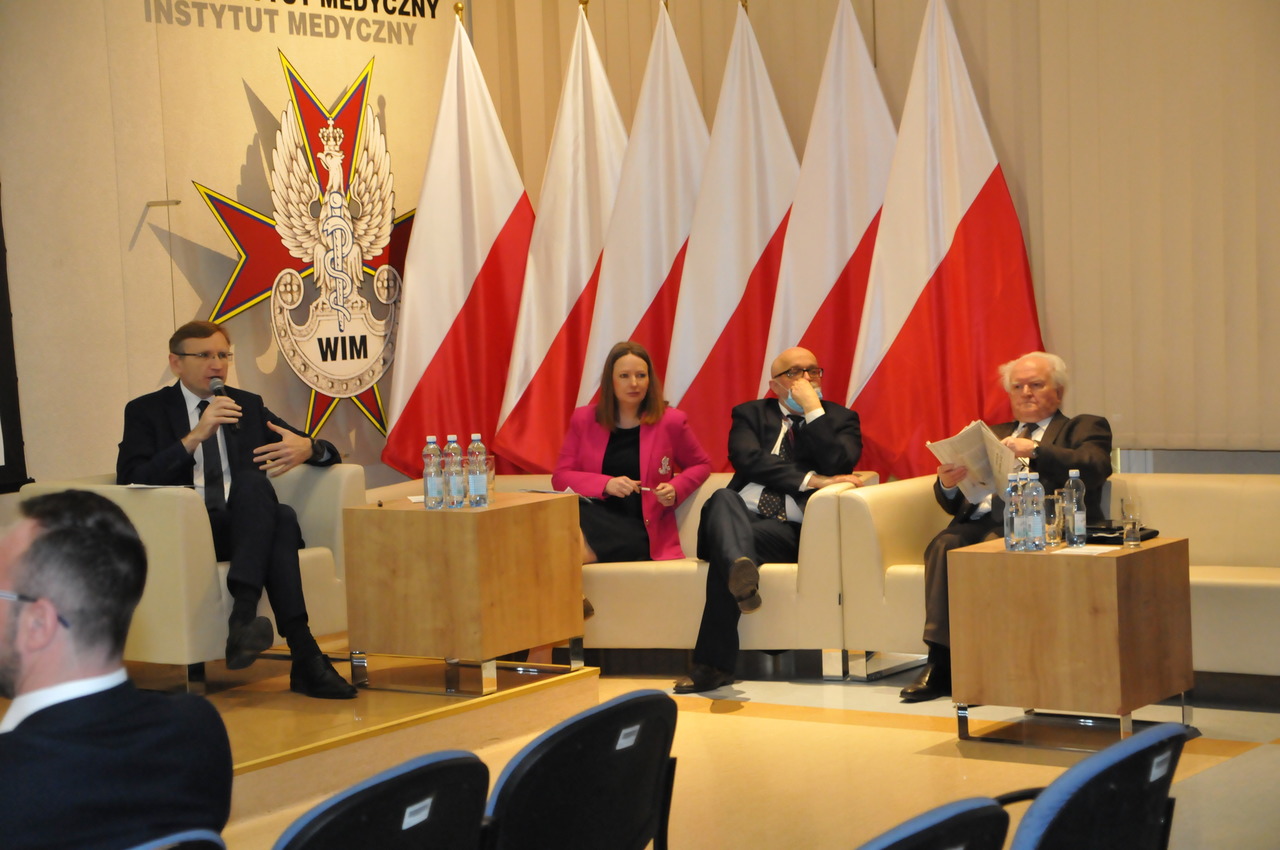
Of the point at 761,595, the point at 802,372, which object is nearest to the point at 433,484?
the point at 761,595

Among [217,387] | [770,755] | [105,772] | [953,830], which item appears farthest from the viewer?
[217,387]

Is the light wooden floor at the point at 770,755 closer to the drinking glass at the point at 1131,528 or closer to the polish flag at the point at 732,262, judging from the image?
the drinking glass at the point at 1131,528

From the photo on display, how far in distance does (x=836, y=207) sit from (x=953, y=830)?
4.74 meters

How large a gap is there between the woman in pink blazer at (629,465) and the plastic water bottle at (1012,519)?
161 centimetres

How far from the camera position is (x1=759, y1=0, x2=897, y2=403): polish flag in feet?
19.8

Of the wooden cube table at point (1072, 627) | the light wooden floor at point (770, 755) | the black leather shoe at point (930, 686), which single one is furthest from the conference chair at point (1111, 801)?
the black leather shoe at point (930, 686)

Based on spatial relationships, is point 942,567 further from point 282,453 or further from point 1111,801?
point 1111,801

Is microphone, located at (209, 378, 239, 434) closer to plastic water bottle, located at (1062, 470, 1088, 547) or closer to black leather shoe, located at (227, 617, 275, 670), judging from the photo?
black leather shoe, located at (227, 617, 275, 670)

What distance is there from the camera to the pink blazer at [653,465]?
5555 mm

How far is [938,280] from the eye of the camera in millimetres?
5770

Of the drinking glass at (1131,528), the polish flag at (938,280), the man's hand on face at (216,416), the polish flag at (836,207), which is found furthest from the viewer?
the polish flag at (836,207)

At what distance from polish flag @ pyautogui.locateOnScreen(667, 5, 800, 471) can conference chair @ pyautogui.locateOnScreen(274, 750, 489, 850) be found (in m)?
4.34

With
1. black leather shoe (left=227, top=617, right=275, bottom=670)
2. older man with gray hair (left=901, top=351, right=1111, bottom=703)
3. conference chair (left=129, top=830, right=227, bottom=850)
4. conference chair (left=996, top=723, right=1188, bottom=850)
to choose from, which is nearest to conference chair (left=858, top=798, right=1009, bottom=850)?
conference chair (left=996, top=723, right=1188, bottom=850)

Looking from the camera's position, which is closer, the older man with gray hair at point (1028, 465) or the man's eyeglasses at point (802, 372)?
the older man with gray hair at point (1028, 465)
